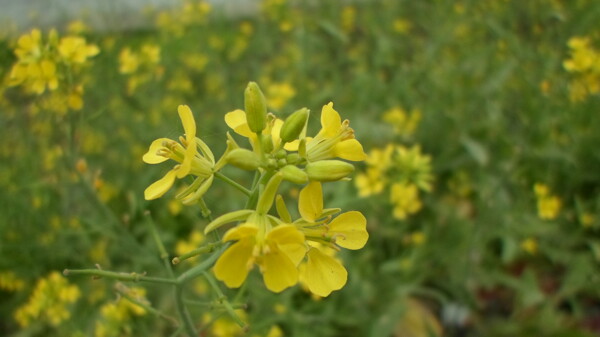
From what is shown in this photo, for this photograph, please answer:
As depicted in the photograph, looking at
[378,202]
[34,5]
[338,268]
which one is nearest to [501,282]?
[378,202]

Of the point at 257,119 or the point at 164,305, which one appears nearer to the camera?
the point at 257,119

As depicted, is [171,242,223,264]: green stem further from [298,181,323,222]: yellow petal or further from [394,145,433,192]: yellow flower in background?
[394,145,433,192]: yellow flower in background

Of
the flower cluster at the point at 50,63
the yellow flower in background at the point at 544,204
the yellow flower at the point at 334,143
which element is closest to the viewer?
the yellow flower at the point at 334,143

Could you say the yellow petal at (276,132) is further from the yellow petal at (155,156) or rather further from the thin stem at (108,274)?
the thin stem at (108,274)

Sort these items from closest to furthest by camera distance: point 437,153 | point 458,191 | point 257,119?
point 257,119 < point 458,191 < point 437,153

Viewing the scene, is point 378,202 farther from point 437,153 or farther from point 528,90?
point 528,90

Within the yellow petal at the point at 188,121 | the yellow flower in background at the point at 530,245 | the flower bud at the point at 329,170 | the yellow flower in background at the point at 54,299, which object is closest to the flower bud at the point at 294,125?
the flower bud at the point at 329,170
